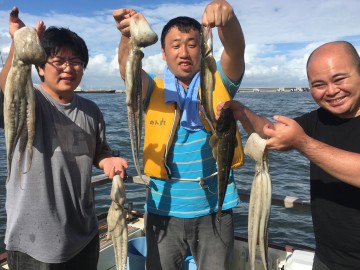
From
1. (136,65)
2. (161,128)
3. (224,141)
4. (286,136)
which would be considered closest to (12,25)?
(136,65)

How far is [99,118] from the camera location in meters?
4.30

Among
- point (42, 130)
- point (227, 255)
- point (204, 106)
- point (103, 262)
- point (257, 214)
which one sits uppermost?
point (204, 106)

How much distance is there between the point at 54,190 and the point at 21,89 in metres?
1.22

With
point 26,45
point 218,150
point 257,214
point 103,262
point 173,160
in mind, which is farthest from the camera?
point 103,262

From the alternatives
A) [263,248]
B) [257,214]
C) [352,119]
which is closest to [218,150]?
[257,214]

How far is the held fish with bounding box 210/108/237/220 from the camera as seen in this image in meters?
3.46

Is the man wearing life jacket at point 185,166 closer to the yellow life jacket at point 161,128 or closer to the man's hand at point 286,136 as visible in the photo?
the yellow life jacket at point 161,128

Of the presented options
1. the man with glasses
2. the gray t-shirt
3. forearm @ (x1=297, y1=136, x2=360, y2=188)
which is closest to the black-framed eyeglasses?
the man with glasses

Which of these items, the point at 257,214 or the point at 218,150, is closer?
the point at 257,214

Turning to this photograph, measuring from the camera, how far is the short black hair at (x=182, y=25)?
407 centimetres

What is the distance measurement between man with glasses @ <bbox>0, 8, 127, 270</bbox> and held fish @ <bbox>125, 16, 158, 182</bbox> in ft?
2.07

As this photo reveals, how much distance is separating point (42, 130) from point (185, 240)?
2134 millimetres

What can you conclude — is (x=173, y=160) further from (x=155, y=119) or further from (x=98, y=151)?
(x=98, y=151)

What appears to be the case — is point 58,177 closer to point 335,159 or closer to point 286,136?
point 286,136
